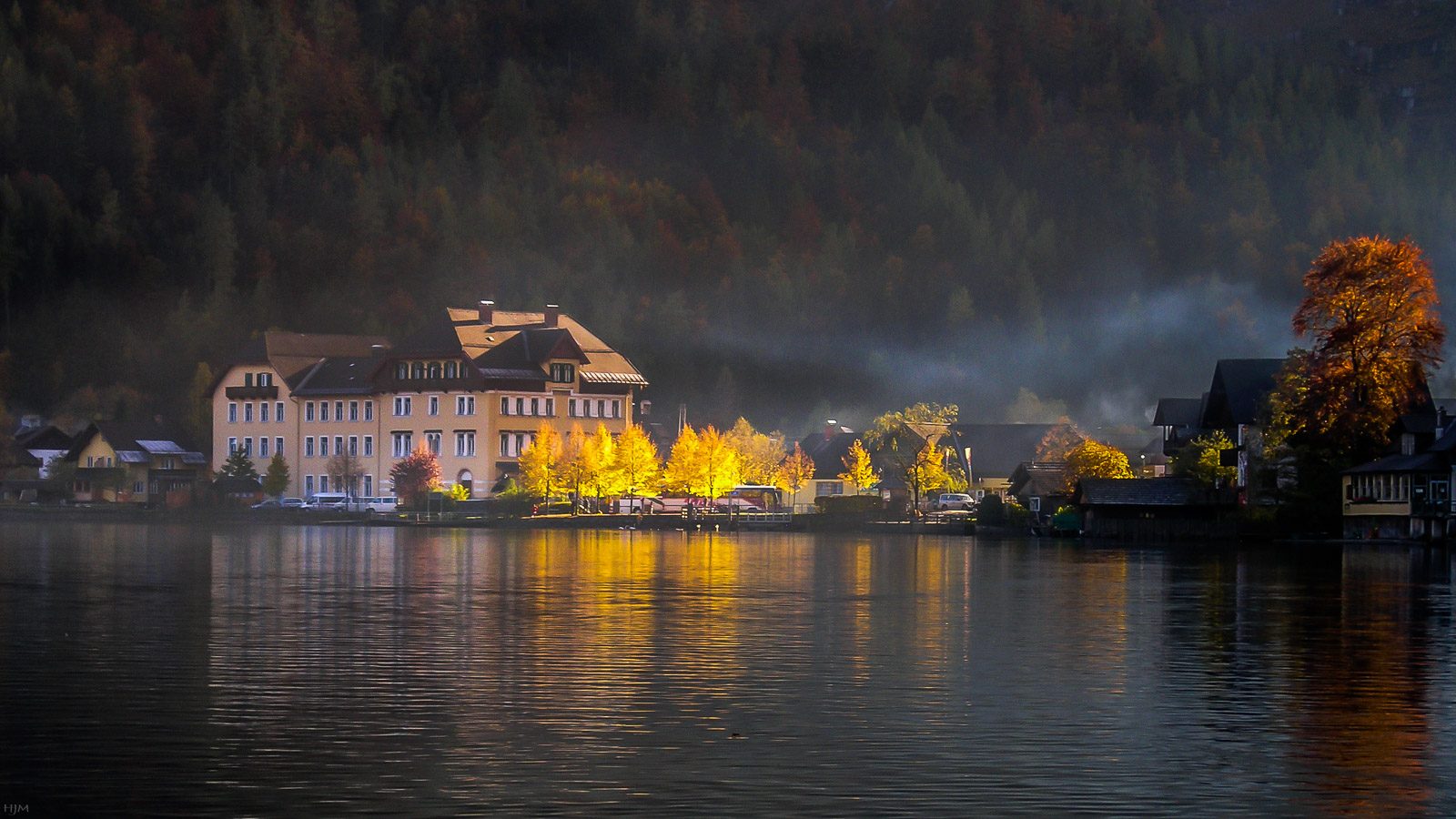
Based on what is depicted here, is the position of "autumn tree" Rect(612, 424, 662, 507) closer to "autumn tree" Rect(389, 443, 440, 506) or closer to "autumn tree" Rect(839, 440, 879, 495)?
"autumn tree" Rect(389, 443, 440, 506)

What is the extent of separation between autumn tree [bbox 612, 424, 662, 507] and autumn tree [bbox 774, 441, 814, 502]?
57.2ft

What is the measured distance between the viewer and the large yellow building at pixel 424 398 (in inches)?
6068

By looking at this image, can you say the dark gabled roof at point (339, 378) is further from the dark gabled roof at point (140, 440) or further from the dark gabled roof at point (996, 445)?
the dark gabled roof at point (996, 445)

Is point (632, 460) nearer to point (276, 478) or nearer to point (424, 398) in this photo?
point (424, 398)

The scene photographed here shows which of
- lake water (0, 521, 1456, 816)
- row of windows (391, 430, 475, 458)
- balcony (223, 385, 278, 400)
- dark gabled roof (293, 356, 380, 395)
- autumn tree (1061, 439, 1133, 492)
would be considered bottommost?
lake water (0, 521, 1456, 816)

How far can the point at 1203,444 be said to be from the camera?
114125 millimetres

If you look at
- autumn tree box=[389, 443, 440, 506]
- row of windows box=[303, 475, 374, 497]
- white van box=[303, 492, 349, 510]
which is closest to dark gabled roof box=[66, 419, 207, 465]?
row of windows box=[303, 475, 374, 497]

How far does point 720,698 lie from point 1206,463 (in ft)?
283

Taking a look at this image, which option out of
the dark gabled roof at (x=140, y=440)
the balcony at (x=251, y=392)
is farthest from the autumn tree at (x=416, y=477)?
the dark gabled roof at (x=140, y=440)

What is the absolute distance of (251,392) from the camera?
169 metres

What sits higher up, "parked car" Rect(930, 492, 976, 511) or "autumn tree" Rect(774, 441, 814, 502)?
"autumn tree" Rect(774, 441, 814, 502)

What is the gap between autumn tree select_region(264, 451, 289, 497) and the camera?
532 ft

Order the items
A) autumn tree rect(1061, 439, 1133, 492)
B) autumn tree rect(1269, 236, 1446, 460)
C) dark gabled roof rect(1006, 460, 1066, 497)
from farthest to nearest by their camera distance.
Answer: dark gabled roof rect(1006, 460, 1066, 497) → autumn tree rect(1061, 439, 1133, 492) → autumn tree rect(1269, 236, 1446, 460)

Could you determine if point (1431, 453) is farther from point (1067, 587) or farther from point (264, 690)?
point (264, 690)
